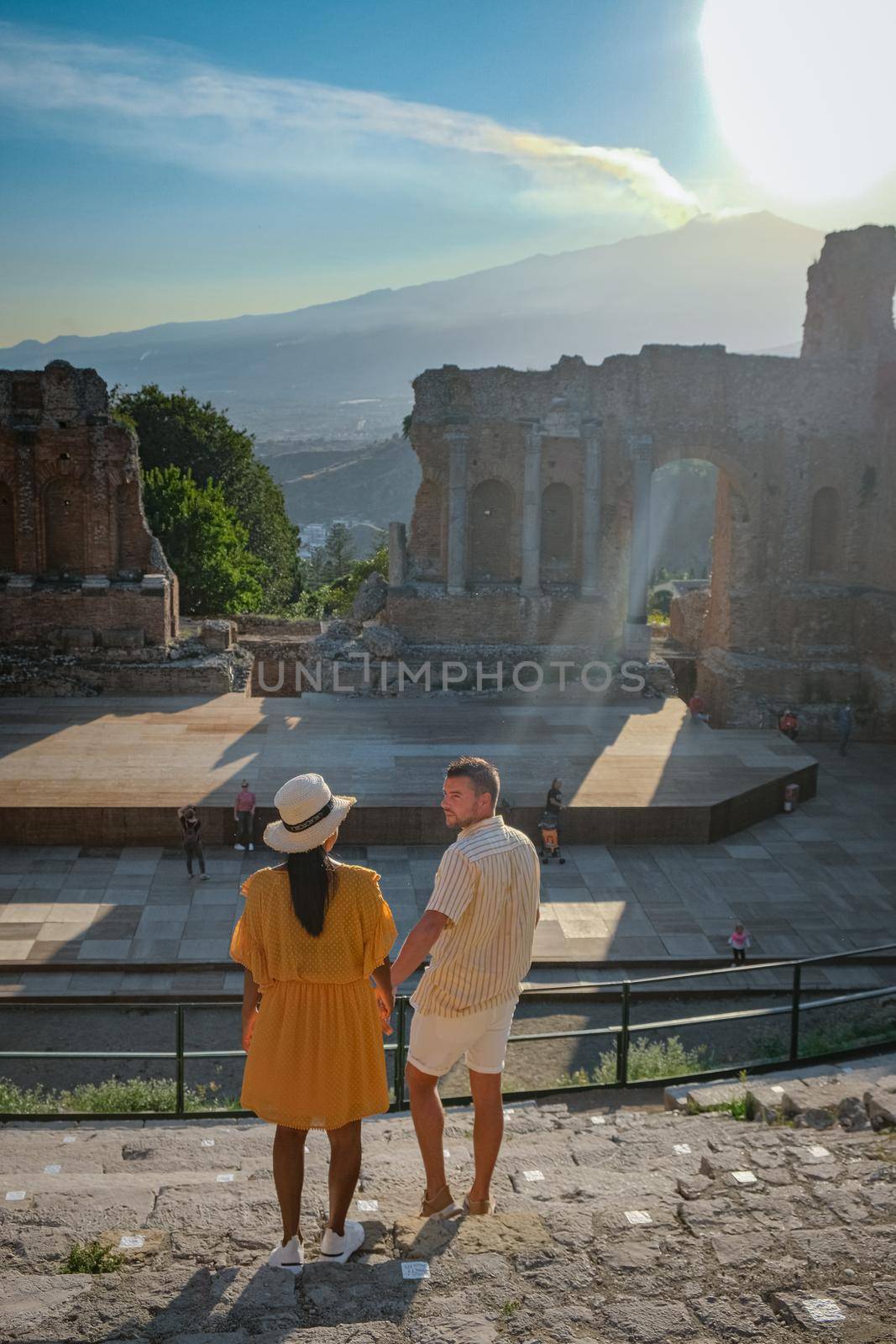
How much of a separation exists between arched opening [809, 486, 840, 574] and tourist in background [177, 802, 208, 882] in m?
16.3

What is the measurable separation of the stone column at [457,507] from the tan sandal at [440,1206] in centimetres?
1981

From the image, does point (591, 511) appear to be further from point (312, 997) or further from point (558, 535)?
point (312, 997)

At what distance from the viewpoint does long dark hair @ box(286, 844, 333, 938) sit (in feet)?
16.5

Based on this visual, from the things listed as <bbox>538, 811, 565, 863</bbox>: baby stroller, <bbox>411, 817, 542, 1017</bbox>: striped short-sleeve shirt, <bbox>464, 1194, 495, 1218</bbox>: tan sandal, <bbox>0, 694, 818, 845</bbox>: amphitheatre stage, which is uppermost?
<bbox>411, 817, 542, 1017</bbox>: striped short-sleeve shirt

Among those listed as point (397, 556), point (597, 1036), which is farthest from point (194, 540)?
point (597, 1036)

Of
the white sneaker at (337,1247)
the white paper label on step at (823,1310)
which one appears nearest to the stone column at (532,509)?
the white sneaker at (337,1247)

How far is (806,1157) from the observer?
6.26m

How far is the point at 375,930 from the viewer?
5.14 metres

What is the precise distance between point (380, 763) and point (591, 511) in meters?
9.28

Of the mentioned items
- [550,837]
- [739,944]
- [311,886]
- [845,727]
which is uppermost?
[311,886]

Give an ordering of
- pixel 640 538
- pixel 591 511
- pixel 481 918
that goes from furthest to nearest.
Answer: pixel 591 511 < pixel 640 538 < pixel 481 918

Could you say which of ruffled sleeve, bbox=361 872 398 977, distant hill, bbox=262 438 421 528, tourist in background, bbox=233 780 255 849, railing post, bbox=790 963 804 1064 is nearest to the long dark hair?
ruffled sleeve, bbox=361 872 398 977

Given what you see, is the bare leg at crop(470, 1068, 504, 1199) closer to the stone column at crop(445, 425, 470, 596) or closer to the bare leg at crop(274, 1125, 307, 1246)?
the bare leg at crop(274, 1125, 307, 1246)

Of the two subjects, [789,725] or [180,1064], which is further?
[789,725]
